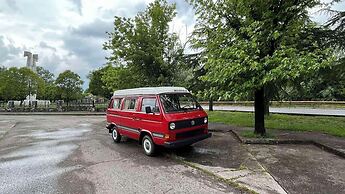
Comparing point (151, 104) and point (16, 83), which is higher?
point (16, 83)

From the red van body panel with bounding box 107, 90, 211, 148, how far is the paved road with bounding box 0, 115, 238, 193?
64cm

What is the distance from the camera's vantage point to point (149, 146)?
729 cm

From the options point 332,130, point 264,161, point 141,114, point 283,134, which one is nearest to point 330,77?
point 332,130

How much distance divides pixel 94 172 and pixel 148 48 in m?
9.55

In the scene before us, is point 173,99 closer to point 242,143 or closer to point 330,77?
point 242,143

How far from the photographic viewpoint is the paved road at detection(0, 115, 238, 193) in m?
4.77

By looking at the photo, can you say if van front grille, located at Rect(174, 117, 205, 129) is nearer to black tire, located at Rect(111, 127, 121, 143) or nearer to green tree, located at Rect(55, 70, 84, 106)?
black tire, located at Rect(111, 127, 121, 143)

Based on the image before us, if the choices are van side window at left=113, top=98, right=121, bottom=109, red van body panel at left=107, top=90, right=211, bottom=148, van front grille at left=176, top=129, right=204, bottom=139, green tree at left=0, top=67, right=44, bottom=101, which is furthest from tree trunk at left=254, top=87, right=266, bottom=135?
green tree at left=0, top=67, right=44, bottom=101

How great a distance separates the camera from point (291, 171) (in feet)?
18.0

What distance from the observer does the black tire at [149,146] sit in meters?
7.14

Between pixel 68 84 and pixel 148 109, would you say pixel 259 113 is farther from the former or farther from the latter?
pixel 68 84

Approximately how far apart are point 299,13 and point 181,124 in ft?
20.0

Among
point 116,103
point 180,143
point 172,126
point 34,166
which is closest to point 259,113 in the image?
point 180,143

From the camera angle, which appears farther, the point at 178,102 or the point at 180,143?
the point at 178,102
